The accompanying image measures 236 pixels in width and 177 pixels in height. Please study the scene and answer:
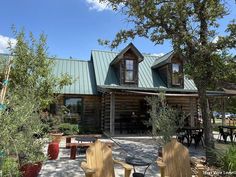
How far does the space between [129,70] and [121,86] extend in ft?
5.23

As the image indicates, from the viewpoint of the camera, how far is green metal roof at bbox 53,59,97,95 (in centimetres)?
1757

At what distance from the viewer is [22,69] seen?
9688 millimetres

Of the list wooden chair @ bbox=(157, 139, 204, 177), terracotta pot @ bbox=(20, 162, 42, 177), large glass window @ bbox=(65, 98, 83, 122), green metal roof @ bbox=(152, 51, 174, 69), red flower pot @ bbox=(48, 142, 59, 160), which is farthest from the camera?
green metal roof @ bbox=(152, 51, 174, 69)

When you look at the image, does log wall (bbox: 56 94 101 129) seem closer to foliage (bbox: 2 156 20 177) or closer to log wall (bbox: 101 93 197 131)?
log wall (bbox: 101 93 197 131)

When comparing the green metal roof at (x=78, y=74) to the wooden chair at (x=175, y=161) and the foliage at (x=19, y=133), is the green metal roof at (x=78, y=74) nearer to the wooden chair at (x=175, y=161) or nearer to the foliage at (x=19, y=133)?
the foliage at (x=19, y=133)

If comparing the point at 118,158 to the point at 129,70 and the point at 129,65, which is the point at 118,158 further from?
the point at 129,65

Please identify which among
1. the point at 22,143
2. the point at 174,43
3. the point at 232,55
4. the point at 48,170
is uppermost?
the point at 174,43

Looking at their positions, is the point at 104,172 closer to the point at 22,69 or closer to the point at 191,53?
the point at 191,53

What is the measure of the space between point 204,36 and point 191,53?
0.70m

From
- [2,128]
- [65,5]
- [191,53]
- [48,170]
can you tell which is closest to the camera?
[2,128]

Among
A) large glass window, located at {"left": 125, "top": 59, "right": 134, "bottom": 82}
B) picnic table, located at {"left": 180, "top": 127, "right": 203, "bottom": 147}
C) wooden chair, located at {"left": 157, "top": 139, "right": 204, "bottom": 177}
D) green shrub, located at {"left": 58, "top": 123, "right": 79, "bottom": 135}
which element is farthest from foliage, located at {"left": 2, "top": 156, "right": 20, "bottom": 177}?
large glass window, located at {"left": 125, "top": 59, "right": 134, "bottom": 82}

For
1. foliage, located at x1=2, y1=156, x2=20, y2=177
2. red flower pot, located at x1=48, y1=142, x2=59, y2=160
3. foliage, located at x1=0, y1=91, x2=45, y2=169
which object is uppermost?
foliage, located at x1=0, y1=91, x2=45, y2=169

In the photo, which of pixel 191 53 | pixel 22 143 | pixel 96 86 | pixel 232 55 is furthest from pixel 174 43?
pixel 96 86

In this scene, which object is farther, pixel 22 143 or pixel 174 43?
pixel 174 43
